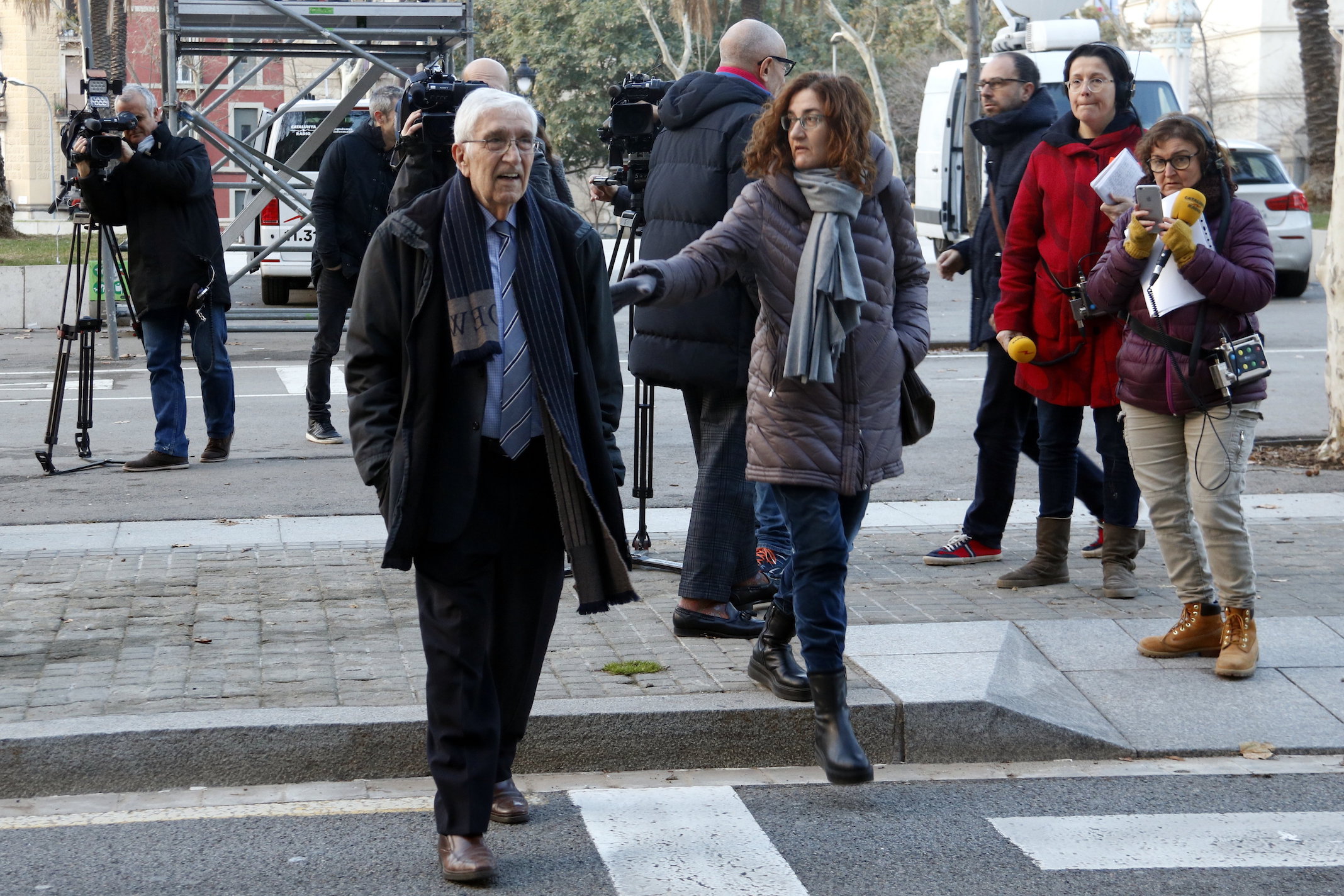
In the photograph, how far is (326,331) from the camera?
9898mm

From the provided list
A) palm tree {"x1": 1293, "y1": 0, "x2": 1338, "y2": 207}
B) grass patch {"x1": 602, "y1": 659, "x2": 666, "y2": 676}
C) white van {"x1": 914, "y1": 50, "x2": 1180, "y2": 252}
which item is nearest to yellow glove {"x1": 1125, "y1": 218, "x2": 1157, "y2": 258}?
grass patch {"x1": 602, "y1": 659, "x2": 666, "y2": 676}

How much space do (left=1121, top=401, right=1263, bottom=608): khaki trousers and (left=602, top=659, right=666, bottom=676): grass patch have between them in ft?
5.56

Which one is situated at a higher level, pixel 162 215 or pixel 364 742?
pixel 162 215

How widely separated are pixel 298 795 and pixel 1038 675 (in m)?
2.30

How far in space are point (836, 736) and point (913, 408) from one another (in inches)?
38.0

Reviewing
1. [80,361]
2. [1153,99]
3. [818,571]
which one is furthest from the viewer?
[1153,99]

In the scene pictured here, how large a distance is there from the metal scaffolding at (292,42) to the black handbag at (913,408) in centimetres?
1016

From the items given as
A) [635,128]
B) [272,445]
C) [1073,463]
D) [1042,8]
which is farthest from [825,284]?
[1042,8]

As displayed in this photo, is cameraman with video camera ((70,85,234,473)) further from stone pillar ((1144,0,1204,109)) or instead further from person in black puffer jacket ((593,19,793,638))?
stone pillar ((1144,0,1204,109))

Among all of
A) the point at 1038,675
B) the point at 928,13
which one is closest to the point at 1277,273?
the point at 1038,675

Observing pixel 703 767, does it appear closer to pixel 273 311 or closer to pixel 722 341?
pixel 722 341

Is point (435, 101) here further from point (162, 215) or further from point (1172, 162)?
point (162, 215)

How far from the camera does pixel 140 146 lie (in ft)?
29.2

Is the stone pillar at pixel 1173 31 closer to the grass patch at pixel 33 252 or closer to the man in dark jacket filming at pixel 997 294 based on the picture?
the grass patch at pixel 33 252
